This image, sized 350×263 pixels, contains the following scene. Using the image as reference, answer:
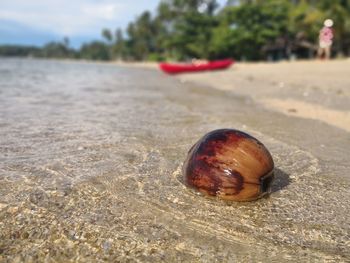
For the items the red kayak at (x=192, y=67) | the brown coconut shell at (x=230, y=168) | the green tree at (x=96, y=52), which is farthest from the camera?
the green tree at (x=96, y=52)

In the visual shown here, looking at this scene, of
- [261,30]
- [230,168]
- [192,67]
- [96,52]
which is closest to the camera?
[230,168]

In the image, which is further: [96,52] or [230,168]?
[96,52]

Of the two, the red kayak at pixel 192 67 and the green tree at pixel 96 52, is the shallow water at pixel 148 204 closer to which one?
the red kayak at pixel 192 67

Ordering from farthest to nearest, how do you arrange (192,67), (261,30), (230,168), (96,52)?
1. (96,52)
2. (261,30)
3. (192,67)
4. (230,168)

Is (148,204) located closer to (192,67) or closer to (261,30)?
(192,67)

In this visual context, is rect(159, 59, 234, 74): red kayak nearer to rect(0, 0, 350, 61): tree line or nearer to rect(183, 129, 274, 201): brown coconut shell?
rect(0, 0, 350, 61): tree line

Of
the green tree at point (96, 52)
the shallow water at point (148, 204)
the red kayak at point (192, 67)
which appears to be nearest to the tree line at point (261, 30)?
the red kayak at point (192, 67)

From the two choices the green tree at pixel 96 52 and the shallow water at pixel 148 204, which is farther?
the green tree at pixel 96 52

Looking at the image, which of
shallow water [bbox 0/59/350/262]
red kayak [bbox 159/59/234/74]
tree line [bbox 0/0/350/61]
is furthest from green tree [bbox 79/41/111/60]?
shallow water [bbox 0/59/350/262]

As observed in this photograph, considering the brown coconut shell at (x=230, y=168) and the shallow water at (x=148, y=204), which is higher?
the brown coconut shell at (x=230, y=168)

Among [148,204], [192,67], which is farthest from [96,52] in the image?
[148,204]

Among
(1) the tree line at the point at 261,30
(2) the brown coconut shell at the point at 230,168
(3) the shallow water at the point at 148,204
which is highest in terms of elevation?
(1) the tree line at the point at 261,30
